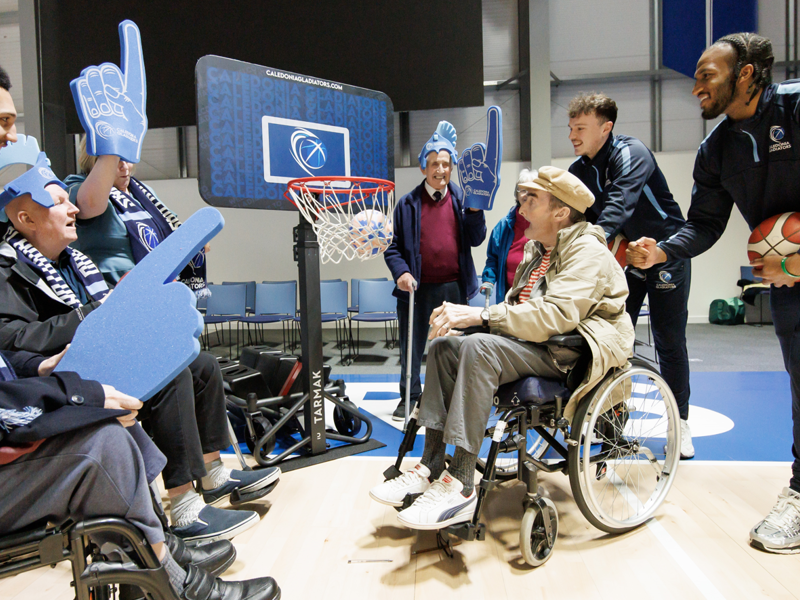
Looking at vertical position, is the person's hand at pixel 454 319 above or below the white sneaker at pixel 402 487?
above

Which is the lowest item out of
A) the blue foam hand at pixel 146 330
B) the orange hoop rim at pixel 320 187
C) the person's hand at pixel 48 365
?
the person's hand at pixel 48 365

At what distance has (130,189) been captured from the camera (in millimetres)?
2264

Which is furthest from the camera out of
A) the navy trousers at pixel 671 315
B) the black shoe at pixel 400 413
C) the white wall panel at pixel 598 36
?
the white wall panel at pixel 598 36

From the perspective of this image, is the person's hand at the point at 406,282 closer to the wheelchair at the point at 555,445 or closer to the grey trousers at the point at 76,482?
the wheelchair at the point at 555,445

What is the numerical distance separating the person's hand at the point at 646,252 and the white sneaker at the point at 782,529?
963mm

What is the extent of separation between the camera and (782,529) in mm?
1776

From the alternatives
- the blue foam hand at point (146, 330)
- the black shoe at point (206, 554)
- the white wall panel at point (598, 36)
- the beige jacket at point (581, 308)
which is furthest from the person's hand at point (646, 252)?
the white wall panel at point (598, 36)

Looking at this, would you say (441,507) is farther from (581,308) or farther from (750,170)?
(750,170)

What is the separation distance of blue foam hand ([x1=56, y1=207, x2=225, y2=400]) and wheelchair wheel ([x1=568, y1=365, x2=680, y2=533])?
1.30 metres

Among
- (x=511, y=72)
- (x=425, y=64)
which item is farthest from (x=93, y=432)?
(x=511, y=72)

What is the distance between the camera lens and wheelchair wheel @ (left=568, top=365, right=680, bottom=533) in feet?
5.72

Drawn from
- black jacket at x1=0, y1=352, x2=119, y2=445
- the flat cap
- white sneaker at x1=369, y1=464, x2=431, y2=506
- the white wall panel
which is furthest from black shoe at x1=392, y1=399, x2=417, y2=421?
the white wall panel

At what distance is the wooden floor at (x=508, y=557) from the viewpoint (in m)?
1.59

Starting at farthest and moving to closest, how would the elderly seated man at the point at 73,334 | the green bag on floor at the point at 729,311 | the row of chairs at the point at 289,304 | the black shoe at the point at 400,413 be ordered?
the green bag on floor at the point at 729,311 → the row of chairs at the point at 289,304 → the black shoe at the point at 400,413 → the elderly seated man at the point at 73,334
